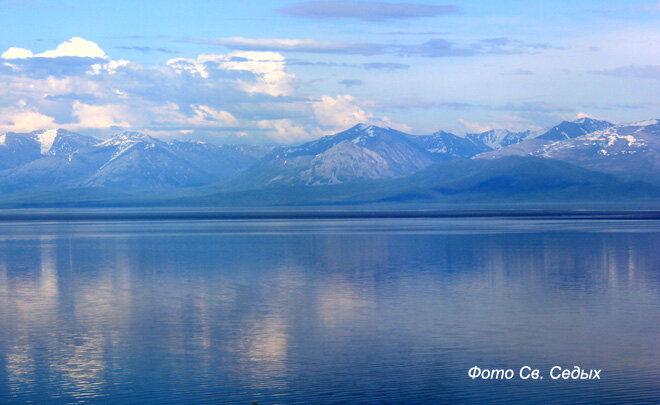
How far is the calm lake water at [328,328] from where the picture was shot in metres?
29.7

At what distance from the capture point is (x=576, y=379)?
30594mm

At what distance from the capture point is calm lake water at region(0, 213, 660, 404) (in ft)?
97.6

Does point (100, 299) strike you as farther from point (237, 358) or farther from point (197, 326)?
point (237, 358)

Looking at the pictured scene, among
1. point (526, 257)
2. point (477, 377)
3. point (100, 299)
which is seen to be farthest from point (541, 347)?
point (526, 257)

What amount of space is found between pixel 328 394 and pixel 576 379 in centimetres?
908

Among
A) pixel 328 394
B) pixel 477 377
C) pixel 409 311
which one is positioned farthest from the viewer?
pixel 409 311

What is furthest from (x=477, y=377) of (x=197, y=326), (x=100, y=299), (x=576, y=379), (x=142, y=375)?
(x=100, y=299)

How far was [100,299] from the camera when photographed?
172ft

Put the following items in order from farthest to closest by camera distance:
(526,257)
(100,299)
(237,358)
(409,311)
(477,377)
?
(526,257)
(100,299)
(409,311)
(237,358)
(477,377)

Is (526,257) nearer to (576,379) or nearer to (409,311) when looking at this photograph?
(409,311)

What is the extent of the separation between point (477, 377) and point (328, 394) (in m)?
5.79

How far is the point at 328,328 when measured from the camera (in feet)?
134

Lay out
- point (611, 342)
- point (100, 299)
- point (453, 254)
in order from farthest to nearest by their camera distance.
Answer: point (453, 254) < point (100, 299) < point (611, 342)

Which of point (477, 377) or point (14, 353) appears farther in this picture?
point (14, 353)
